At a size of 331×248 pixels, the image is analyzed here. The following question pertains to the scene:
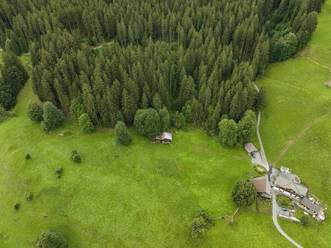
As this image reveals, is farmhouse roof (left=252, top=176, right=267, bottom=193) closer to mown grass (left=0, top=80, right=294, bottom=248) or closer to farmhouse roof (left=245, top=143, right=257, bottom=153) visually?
mown grass (left=0, top=80, right=294, bottom=248)

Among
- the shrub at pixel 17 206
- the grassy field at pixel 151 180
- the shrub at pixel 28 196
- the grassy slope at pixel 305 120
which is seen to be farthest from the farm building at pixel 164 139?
the shrub at pixel 17 206

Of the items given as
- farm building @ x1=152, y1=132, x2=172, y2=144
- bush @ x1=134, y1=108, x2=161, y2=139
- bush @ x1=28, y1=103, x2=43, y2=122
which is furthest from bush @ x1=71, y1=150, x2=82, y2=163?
farm building @ x1=152, y1=132, x2=172, y2=144

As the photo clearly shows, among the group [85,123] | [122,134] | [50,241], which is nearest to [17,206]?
[50,241]

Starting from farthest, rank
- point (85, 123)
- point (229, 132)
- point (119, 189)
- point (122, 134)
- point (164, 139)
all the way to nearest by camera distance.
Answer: point (164, 139), point (85, 123), point (229, 132), point (122, 134), point (119, 189)

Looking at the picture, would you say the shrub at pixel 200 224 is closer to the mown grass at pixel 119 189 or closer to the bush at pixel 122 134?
the mown grass at pixel 119 189

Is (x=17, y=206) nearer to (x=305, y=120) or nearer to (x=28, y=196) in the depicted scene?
(x=28, y=196)

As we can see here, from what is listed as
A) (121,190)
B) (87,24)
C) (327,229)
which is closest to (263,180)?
(327,229)
